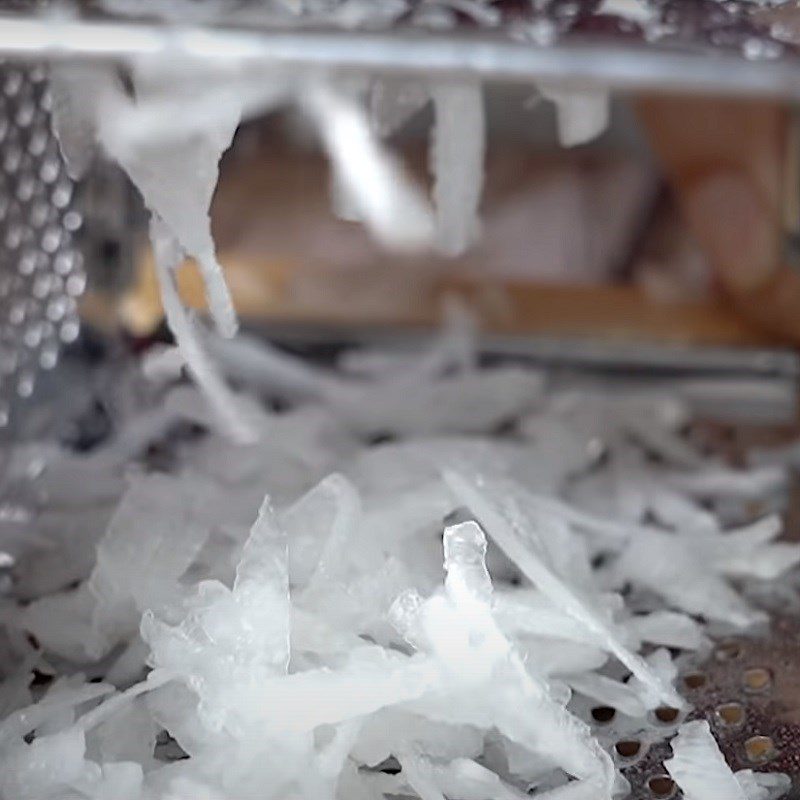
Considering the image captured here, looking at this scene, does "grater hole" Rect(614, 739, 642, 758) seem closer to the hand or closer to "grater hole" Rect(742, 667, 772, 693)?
"grater hole" Rect(742, 667, 772, 693)

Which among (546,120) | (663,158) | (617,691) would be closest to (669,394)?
(663,158)

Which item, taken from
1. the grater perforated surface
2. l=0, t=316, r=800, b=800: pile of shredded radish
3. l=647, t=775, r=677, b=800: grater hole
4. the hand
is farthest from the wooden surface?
l=647, t=775, r=677, b=800: grater hole

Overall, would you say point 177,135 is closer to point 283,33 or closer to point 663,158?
point 283,33

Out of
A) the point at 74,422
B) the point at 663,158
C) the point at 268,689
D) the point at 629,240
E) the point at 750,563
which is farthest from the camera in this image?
the point at 629,240

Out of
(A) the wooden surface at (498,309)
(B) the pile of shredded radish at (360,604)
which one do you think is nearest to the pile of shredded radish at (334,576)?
(B) the pile of shredded radish at (360,604)

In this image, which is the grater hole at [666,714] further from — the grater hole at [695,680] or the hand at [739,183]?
the hand at [739,183]

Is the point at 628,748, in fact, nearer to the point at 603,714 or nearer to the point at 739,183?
the point at 603,714
